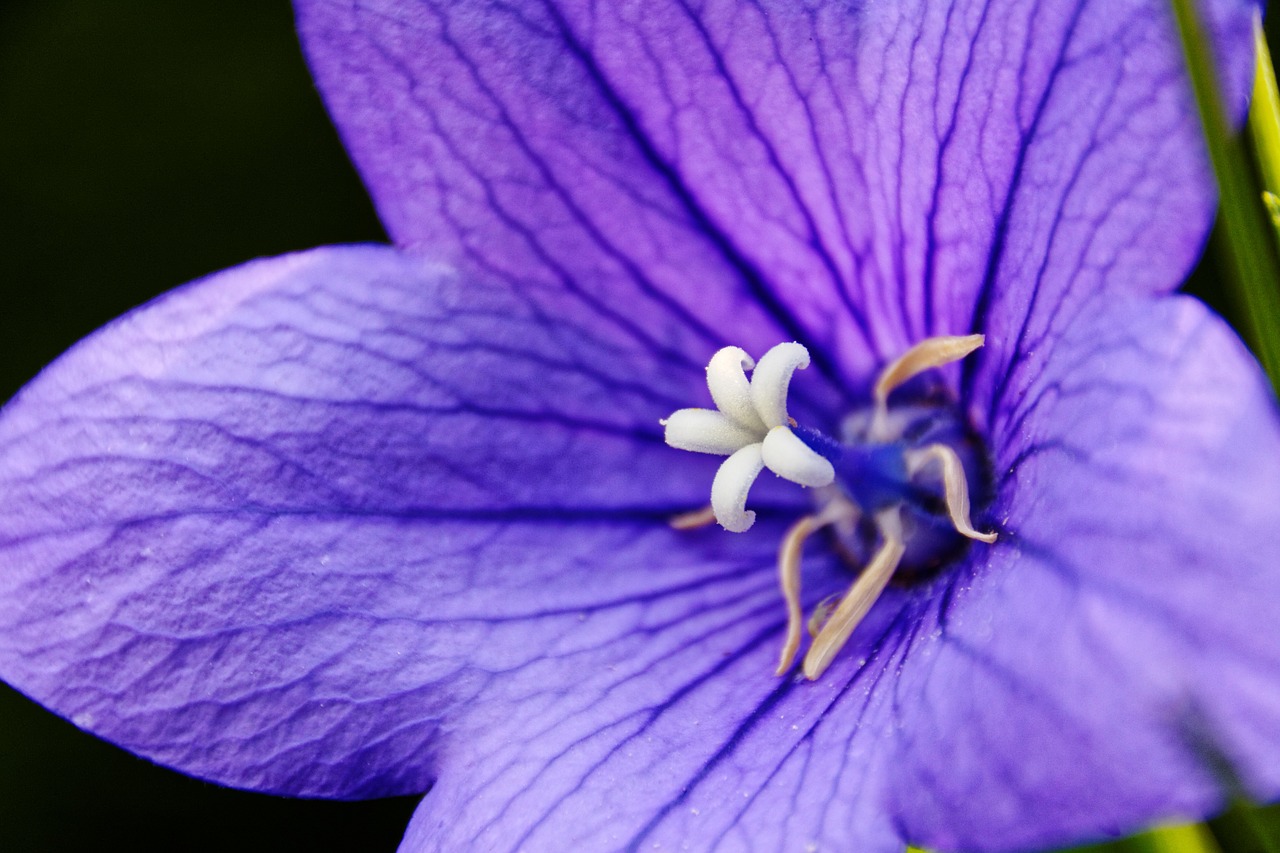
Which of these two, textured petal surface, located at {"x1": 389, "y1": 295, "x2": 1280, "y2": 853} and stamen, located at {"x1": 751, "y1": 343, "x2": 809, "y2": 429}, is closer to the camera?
textured petal surface, located at {"x1": 389, "y1": 295, "x2": 1280, "y2": 853}

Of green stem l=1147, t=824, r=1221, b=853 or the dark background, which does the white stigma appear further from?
the dark background

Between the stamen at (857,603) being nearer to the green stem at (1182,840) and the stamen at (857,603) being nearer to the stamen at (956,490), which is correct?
the stamen at (956,490)

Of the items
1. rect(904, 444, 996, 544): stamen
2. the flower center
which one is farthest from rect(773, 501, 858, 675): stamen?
rect(904, 444, 996, 544): stamen

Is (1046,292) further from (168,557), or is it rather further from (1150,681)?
(168,557)

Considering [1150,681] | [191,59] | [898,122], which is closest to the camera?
[1150,681]

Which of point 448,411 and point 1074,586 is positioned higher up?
point 448,411

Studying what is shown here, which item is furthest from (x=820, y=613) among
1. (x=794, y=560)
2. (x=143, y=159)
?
(x=143, y=159)

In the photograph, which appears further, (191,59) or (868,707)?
(191,59)

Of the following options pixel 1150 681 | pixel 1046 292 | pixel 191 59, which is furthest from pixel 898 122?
pixel 191 59
